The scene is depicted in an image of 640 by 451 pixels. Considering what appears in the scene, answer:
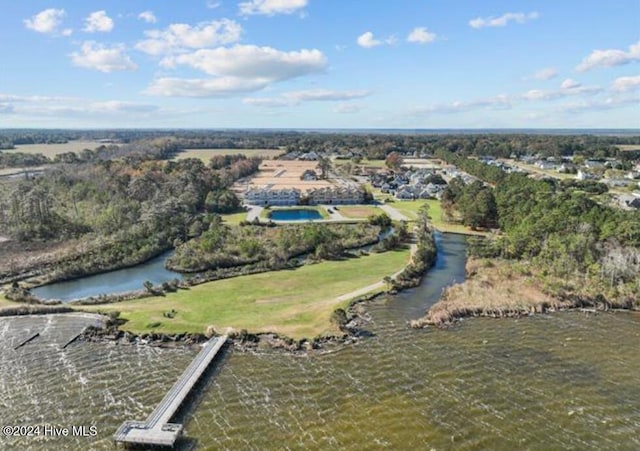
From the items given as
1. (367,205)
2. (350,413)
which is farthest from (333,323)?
(367,205)

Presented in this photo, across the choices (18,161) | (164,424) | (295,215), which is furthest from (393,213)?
(18,161)

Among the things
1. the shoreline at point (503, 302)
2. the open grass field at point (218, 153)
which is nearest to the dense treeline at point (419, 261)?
the shoreline at point (503, 302)

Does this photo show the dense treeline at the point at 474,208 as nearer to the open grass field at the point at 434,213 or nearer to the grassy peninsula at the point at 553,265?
the open grass field at the point at 434,213

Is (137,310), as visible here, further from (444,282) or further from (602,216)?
(602,216)

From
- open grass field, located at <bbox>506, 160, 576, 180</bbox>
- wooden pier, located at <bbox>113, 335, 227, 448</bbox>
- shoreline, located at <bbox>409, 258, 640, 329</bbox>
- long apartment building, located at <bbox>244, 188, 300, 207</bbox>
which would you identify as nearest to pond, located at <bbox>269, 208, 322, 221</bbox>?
long apartment building, located at <bbox>244, 188, 300, 207</bbox>

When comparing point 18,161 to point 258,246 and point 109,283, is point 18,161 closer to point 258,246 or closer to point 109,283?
point 109,283

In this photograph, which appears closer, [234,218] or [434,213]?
[234,218]
